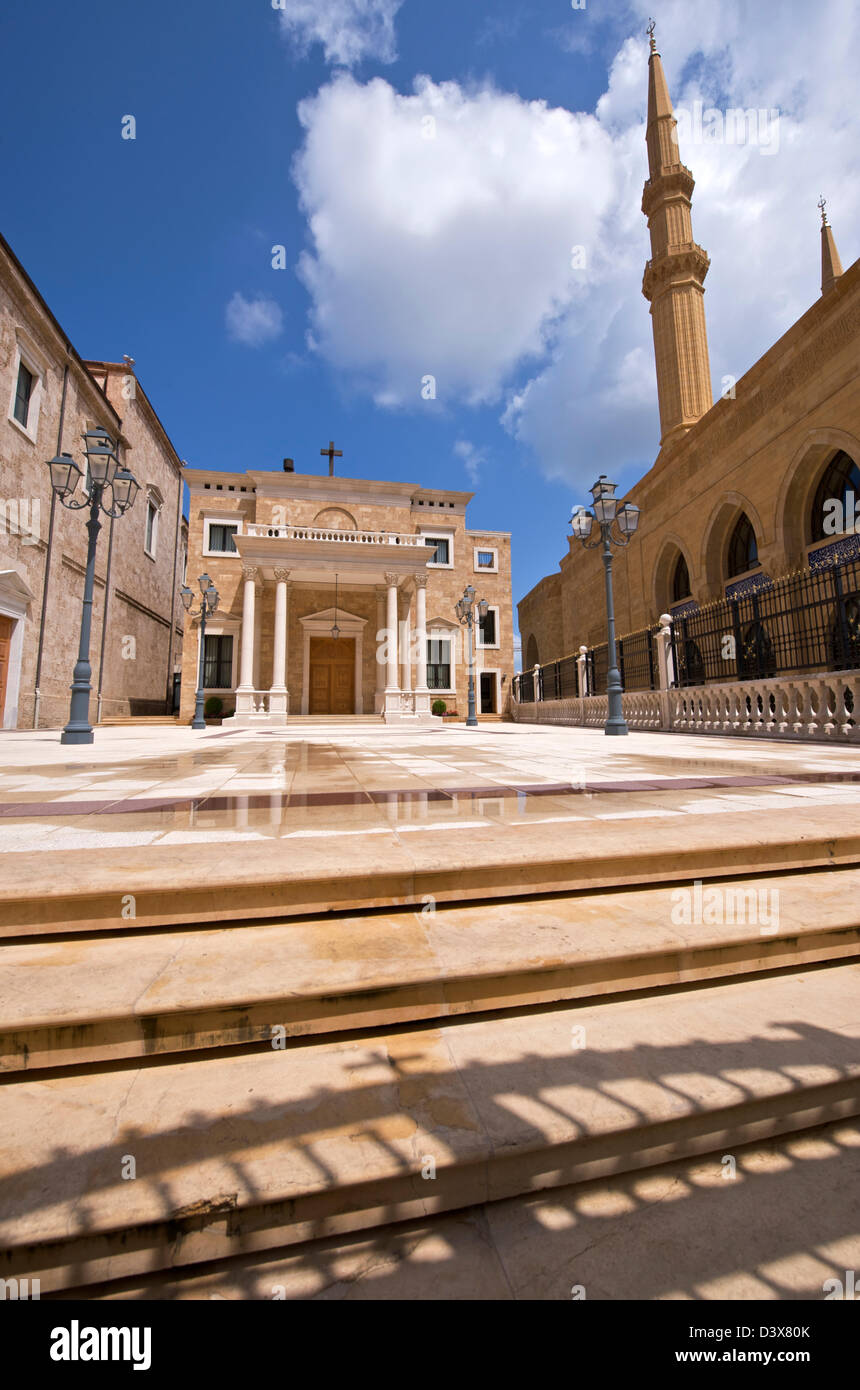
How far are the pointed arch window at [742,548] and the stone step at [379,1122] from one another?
1983 cm

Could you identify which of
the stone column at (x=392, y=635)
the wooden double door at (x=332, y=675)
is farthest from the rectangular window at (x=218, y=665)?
→ the stone column at (x=392, y=635)

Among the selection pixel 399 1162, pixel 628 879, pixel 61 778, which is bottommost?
pixel 399 1162

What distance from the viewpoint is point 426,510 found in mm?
29078

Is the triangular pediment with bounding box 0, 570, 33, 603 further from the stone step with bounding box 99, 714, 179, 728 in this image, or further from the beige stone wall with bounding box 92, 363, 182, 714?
the beige stone wall with bounding box 92, 363, 182, 714

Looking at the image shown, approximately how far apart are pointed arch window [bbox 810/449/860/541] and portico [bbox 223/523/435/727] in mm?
13707

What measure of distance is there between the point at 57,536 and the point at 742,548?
22286 millimetres

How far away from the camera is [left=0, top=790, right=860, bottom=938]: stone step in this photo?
6.53 ft

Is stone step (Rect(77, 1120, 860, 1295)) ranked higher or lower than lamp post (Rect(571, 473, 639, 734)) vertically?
lower

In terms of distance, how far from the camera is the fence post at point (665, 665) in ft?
43.2

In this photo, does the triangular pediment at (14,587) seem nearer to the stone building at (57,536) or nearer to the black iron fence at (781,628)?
the stone building at (57,536)

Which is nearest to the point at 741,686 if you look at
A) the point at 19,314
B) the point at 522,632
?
the point at 19,314

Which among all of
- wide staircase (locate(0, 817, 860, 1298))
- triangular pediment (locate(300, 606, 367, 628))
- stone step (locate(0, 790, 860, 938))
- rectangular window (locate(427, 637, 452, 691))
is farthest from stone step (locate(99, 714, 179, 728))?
wide staircase (locate(0, 817, 860, 1298))

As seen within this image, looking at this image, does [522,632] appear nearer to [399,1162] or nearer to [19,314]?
[19,314]

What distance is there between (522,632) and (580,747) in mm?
35849
